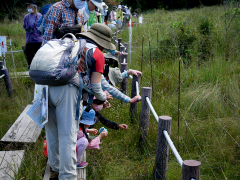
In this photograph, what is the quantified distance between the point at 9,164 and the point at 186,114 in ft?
8.20

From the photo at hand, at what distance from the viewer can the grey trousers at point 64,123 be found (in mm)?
2100

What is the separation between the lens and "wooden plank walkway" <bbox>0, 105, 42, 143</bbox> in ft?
10.7

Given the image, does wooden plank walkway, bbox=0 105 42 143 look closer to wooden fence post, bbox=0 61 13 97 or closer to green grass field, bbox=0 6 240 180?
green grass field, bbox=0 6 240 180

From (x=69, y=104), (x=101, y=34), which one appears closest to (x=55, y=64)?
(x=69, y=104)

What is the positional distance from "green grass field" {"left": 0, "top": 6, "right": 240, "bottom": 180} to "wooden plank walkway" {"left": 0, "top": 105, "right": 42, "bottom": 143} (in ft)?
0.45

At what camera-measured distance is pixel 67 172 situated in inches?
86.9

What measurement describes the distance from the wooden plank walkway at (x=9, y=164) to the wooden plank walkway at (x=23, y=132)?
0.44m

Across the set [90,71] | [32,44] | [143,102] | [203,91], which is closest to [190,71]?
[203,91]

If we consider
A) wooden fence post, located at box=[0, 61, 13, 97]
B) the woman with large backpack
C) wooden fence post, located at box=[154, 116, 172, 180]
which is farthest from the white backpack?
wooden fence post, located at box=[0, 61, 13, 97]

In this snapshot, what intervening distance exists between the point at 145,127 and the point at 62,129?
4.29 ft

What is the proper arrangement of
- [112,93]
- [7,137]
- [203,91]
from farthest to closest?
[203,91], [7,137], [112,93]

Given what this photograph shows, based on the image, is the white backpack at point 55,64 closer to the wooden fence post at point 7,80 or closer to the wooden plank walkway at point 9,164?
the wooden plank walkway at point 9,164

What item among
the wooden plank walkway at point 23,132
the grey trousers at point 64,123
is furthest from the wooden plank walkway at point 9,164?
the grey trousers at point 64,123

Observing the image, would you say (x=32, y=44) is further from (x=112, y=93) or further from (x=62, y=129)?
(x=62, y=129)
